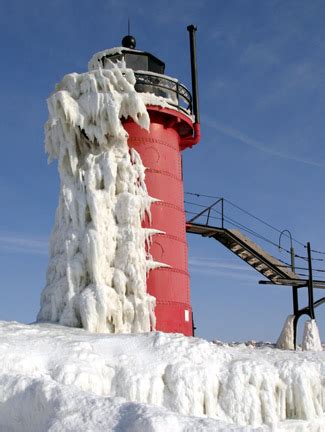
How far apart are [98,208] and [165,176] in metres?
2.92

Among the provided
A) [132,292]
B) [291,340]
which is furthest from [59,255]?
[291,340]

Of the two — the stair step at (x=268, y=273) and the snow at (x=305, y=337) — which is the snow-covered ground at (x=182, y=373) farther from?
the stair step at (x=268, y=273)

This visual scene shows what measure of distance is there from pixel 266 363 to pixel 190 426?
638cm

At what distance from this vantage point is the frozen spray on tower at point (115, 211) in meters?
14.2

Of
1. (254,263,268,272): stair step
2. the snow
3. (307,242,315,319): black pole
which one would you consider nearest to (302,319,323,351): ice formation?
the snow

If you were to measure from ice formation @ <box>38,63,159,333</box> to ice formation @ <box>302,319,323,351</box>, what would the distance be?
6603 mm

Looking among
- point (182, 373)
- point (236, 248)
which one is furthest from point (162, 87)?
point (182, 373)

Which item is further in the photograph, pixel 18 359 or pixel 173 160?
pixel 173 160

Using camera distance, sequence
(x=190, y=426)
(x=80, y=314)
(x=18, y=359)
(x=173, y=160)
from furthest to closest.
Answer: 1. (x=173, y=160)
2. (x=80, y=314)
3. (x=18, y=359)
4. (x=190, y=426)

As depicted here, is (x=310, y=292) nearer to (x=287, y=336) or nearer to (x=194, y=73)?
(x=287, y=336)

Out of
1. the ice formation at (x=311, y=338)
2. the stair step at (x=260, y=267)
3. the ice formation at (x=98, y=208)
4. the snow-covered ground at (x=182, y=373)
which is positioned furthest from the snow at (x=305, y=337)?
the snow-covered ground at (x=182, y=373)

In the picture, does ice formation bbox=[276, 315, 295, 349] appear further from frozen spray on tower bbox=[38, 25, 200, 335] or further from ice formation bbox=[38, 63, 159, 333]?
ice formation bbox=[38, 63, 159, 333]

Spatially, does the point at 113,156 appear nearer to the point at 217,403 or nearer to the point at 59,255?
the point at 59,255

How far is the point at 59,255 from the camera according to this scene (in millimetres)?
14727
